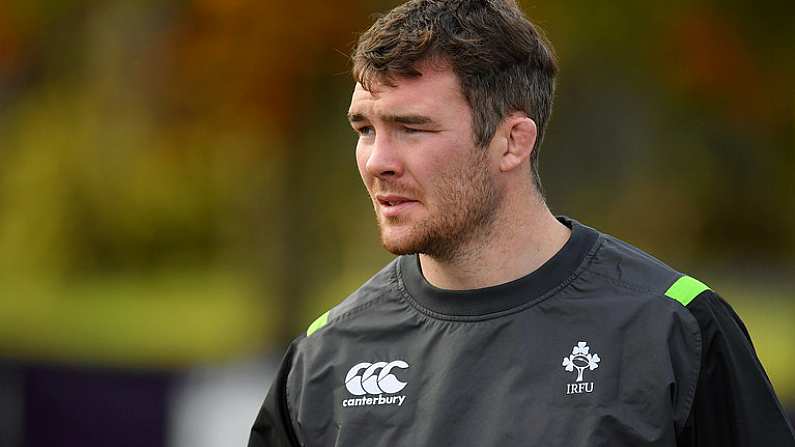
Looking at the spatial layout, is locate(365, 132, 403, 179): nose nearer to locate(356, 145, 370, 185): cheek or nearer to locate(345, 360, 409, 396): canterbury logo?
locate(356, 145, 370, 185): cheek

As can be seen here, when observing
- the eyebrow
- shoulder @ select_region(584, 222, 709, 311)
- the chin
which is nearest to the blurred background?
shoulder @ select_region(584, 222, 709, 311)

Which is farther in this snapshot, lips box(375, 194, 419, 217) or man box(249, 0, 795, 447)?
lips box(375, 194, 419, 217)

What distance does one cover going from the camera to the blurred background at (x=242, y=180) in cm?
951

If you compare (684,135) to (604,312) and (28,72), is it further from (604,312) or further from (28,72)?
(604,312)

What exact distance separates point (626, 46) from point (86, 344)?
6.32 metres

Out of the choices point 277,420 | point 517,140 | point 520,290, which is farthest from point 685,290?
point 277,420

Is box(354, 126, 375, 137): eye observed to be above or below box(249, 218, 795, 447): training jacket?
above

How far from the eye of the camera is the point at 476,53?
3.63 metres

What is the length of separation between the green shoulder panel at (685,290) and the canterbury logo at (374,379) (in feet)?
2.43

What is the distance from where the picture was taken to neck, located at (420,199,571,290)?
3.70m

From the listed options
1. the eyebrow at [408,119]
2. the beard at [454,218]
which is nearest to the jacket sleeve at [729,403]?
the beard at [454,218]

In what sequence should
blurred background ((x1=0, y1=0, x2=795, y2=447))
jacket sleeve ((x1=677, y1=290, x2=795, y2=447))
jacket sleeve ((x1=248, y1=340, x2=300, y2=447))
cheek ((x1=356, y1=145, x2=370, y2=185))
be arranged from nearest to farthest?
jacket sleeve ((x1=677, y1=290, x2=795, y2=447)), cheek ((x1=356, y1=145, x2=370, y2=185)), jacket sleeve ((x1=248, y1=340, x2=300, y2=447)), blurred background ((x1=0, y1=0, x2=795, y2=447))

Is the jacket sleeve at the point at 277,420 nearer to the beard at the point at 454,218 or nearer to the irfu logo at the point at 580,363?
the beard at the point at 454,218

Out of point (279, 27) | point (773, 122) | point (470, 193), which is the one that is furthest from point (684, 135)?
point (470, 193)
